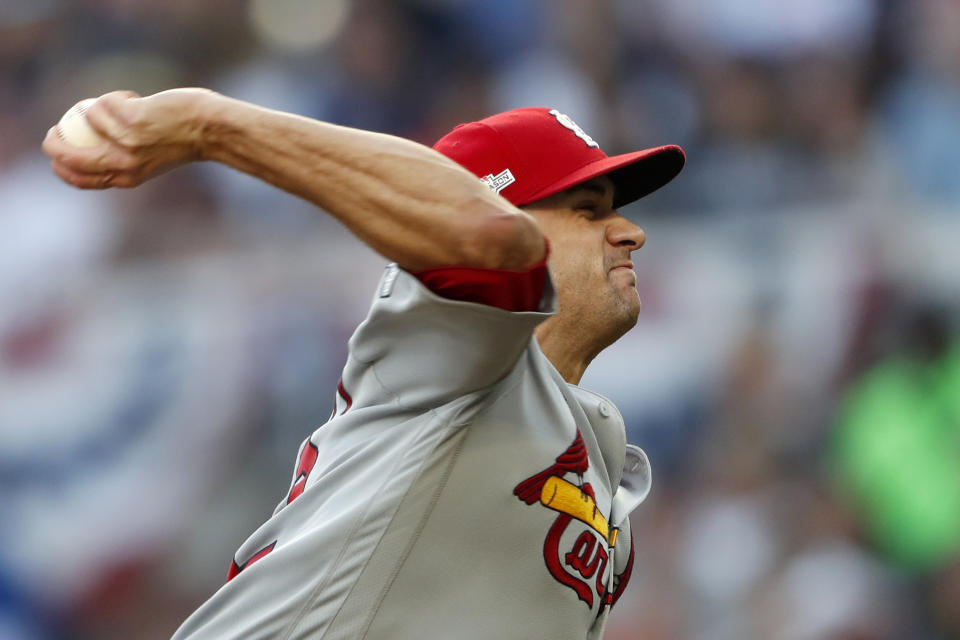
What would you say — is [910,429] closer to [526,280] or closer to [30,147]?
[526,280]

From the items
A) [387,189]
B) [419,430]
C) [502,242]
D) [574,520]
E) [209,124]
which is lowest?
[574,520]

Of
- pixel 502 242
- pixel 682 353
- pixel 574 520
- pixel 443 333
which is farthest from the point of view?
pixel 682 353

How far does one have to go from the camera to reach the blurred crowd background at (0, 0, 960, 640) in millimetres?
4793

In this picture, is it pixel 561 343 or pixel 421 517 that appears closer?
pixel 421 517

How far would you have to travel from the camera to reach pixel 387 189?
5.31ft

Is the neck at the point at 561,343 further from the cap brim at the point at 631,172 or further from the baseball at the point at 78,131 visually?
the baseball at the point at 78,131

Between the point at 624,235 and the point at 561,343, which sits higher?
the point at 624,235

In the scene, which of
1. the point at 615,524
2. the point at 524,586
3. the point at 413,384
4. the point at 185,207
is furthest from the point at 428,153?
the point at 185,207

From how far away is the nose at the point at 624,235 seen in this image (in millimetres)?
2334

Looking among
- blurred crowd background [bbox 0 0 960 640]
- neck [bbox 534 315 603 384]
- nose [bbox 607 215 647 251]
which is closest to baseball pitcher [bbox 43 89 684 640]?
neck [bbox 534 315 603 384]

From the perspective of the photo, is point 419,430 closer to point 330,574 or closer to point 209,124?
point 330,574

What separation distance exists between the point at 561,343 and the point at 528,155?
0.35 metres

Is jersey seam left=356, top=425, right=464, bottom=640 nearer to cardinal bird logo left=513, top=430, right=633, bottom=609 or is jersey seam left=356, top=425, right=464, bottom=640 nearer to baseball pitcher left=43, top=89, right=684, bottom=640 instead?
baseball pitcher left=43, top=89, right=684, bottom=640

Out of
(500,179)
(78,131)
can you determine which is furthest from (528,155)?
(78,131)
